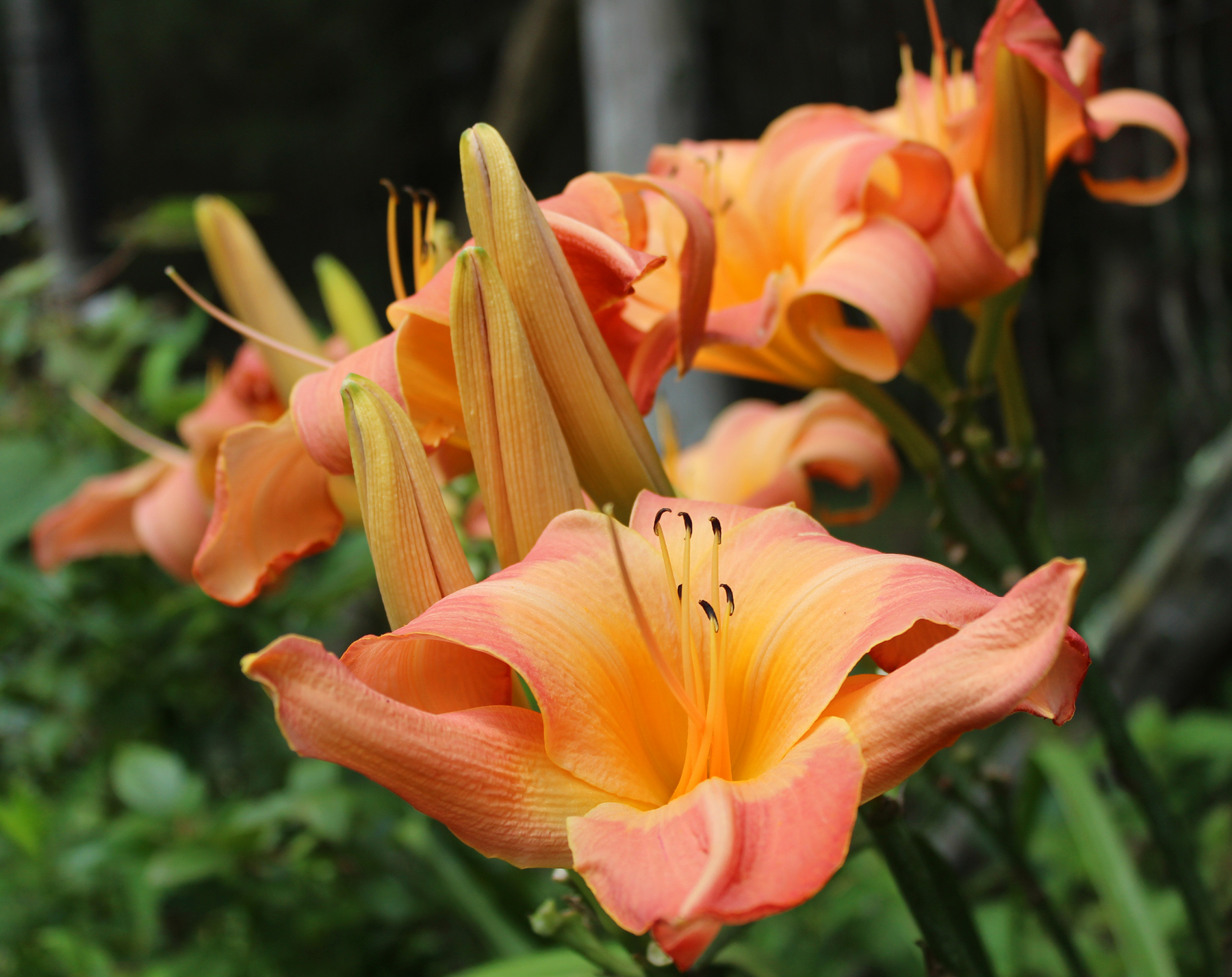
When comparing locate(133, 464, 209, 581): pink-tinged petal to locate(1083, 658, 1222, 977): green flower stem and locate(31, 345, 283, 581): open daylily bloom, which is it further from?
locate(1083, 658, 1222, 977): green flower stem

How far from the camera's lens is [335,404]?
13.3 inches

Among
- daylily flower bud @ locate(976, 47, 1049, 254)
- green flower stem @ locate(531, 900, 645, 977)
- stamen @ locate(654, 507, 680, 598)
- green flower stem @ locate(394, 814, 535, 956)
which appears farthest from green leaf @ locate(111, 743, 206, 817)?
daylily flower bud @ locate(976, 47, 1049, 254)

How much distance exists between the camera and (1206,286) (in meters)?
1.57

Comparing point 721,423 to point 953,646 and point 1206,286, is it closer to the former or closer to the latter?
point 953,646

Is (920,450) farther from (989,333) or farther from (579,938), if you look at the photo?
(579,938)

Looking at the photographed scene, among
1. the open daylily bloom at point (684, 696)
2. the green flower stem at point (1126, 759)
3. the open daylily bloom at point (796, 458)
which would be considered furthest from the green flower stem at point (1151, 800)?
the open daylily bloom at point (684, 696)

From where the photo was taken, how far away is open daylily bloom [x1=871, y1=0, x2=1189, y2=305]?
1.32 feet

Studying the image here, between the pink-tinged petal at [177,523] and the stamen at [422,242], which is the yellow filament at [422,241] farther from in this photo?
the pink-tinged petal at [177,523]

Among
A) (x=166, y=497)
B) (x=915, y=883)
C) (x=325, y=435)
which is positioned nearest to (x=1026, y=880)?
(x=915, y=883)

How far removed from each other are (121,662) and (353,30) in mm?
3844

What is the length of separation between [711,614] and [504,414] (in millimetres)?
95

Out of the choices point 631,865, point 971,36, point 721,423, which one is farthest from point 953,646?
point 971,36

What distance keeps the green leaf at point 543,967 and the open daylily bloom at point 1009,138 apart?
0.37m

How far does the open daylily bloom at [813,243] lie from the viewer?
394 mm
